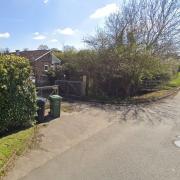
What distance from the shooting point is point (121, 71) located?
18.4m

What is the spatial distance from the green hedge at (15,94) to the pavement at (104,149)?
3.05 ft

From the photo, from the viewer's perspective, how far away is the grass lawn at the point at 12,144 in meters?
6.46

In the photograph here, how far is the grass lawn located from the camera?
6.46m

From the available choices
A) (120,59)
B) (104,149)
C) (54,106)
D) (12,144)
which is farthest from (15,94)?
(120,59)

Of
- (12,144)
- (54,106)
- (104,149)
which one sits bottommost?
(104,149)

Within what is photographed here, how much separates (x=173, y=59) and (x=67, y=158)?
58.0ft

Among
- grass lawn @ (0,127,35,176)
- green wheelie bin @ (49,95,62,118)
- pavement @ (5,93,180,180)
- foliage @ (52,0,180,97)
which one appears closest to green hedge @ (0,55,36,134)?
grass lawn @ (0,127,35,176)

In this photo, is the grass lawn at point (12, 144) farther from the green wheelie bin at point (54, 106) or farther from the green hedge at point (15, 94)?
the green wheelie bin at point (54, 106)

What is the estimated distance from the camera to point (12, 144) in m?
7.47

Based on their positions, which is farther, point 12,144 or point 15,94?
point 15,94

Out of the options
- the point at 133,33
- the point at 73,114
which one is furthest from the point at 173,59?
the point at 73,114

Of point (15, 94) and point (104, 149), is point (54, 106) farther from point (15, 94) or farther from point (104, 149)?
point (104, 149)

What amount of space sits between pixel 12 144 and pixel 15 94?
2.13 metres

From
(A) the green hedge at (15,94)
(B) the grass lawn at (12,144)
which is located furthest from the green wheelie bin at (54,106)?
(B) the grass lawn at (12,144)
